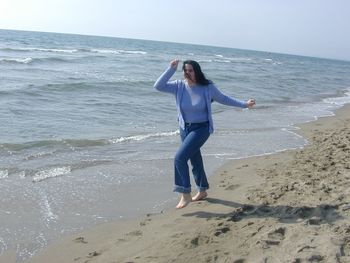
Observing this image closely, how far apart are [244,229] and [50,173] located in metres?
3.67

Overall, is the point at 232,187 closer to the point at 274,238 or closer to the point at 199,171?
the point at 199,171

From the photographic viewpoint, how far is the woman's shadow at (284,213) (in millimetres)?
4441

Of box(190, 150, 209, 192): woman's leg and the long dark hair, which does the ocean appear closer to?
box(190, 150, 209, 192): woman's leg

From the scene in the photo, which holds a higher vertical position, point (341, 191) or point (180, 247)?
point (341, 191)

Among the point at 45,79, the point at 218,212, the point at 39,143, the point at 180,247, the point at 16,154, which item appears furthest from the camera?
the point at 45,79

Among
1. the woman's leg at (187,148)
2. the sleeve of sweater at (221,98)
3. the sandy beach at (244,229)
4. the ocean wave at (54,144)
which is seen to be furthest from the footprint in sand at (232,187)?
the ocean wave at (54,144)

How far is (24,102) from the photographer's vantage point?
45.4 ft

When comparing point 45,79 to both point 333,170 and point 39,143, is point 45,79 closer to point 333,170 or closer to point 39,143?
point 39,143

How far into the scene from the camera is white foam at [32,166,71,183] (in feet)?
22.0

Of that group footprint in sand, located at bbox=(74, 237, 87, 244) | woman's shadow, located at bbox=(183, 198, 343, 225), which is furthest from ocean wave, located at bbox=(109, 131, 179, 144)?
footprint in sand, located at bbox=(74, 237, 87, 244)

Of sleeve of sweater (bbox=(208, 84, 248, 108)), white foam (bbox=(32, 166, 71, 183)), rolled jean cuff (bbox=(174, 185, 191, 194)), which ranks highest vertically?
sleeve of sweater (bbox=(208, 84, 248, 108))

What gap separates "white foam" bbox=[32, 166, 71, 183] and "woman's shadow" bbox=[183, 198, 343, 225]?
2.58 m

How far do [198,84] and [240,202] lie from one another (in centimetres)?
152

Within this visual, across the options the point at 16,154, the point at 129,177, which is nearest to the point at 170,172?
the point at 129,177
